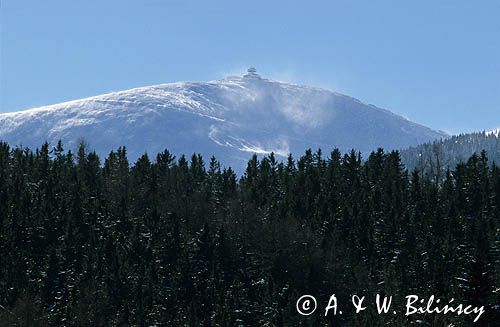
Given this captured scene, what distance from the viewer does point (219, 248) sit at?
163125 millimetres

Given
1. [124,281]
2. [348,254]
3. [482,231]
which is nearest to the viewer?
[124,281]

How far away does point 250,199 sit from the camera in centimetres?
19462

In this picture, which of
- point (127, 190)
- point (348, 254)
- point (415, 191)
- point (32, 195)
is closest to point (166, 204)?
point (127, 190)

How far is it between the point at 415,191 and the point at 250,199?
116 feet

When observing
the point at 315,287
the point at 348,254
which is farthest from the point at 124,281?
the point at 348,254

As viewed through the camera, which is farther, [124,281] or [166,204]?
[166,204]

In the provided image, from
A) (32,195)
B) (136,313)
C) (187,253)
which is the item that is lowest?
(136,313)

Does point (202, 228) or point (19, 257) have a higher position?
point (202, 228)

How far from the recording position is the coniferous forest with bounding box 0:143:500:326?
135 meters

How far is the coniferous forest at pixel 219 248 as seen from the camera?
442 feet

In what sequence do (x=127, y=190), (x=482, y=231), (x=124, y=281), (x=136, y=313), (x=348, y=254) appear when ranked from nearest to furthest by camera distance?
1. (x=136, y=313)
2. (x=124, y=281)
3. (x=482, y=231)
4. (x=348, y=254)
5. (x=127, y=190)

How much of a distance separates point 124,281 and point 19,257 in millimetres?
19652

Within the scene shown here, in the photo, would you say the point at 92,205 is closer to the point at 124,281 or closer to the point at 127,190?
the point at 127,190

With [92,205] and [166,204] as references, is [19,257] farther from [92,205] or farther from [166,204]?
[166,204]
